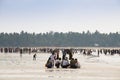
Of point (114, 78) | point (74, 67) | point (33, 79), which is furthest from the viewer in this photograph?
point (74, 67)

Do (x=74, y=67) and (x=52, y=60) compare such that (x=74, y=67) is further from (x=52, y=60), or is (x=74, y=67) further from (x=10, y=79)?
(x=10, y=79)

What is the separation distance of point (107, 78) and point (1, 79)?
17.3 feet

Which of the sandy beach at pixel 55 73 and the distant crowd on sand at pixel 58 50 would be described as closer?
the sandy beach at pixel 55 73

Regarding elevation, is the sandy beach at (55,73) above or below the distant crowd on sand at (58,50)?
below

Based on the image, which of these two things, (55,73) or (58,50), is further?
(58,50)

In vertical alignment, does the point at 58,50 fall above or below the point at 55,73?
above

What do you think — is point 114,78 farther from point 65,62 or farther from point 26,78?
point 65,62

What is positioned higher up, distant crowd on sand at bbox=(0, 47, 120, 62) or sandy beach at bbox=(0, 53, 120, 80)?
distant crowd on sand at bbox=(0, 47, 120, 62)

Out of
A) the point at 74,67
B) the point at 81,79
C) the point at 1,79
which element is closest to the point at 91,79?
the point at 81,79

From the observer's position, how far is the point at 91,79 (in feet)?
65.6

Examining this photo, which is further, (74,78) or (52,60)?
(52,60)

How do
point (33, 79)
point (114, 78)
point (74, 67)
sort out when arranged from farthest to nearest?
point (74, 67) < point (114, 78) < point (33, 79)

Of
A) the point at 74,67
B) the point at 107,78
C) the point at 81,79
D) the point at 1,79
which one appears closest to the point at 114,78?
the point at 107,78

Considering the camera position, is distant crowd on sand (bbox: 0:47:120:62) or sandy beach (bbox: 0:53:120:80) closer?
sandy beach (bbox: 0:53:120:80)
